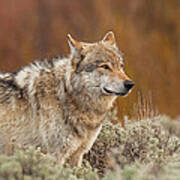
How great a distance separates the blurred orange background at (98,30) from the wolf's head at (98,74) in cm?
798

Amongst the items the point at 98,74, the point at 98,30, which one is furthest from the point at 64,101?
the point at 98,30

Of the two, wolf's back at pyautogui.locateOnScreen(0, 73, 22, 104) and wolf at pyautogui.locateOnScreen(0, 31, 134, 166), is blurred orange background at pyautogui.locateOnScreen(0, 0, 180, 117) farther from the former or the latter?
wolf at pyautogui.locateOnScreen(0, 31, 134, 166)

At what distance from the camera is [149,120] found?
6.53 metres

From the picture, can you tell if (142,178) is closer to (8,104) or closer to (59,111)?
(59,111)

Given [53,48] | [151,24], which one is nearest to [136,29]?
[151,24]

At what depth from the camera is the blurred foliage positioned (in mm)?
4141

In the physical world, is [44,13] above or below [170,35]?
below

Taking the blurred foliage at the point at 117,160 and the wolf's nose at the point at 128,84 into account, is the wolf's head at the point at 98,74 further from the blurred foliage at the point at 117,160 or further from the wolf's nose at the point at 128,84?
the blurred foliage at the point at 117,160

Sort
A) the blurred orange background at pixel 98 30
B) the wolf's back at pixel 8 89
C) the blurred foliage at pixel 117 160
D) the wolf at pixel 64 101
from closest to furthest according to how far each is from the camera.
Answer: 1. the blurred foliage at pixel 117 160
2. the wolf at pixel 64 101
3. the wolf's back at pixel 8 89
4. the blurred orange background at pixel 98 30

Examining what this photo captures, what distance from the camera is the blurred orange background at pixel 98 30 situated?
575 inches

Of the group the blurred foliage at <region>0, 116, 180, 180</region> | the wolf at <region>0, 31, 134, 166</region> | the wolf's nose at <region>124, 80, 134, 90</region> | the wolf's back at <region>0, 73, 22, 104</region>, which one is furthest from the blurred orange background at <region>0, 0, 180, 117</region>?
the wolf's nose at <region>124, 80, 134, 90</region>

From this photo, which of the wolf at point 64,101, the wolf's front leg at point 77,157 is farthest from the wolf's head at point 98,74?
the wolf's front leg at point 77,157

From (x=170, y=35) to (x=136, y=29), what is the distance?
1.31m

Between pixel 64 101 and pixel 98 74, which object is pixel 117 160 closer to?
pixel 64 101
